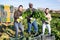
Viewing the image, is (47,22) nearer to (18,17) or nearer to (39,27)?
(39,27)

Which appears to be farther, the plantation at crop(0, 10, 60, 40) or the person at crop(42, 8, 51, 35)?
the person at crop(42, 8, 51, 35)

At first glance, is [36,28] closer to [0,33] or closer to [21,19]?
[21,19]

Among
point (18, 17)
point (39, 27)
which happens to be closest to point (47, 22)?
point (39, 27)

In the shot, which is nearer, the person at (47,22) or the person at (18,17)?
the person at (18,17)

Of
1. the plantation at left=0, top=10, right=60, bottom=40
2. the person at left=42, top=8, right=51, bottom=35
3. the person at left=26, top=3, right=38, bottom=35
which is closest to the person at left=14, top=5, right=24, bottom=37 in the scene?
the plantation at left=0, top=10, right=60, bottom=40

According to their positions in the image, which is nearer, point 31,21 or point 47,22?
point 31,21

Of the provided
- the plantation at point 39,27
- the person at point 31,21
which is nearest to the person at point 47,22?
the plantation at point 39,27

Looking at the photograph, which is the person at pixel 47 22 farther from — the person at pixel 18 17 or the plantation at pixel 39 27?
the person at pixel 18 17

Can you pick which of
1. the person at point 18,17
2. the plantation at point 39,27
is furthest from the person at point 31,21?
the person at point 18,17

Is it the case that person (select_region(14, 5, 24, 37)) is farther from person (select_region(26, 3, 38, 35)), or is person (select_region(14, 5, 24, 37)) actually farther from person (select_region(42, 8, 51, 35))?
person (select_region(42, 8, 51, 35))

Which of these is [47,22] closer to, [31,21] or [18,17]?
[31,21]

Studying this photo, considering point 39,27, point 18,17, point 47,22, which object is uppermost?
point 18,17

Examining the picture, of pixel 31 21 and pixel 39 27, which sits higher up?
pixel 31 21

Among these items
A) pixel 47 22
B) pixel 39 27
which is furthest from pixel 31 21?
pixel 47 22
